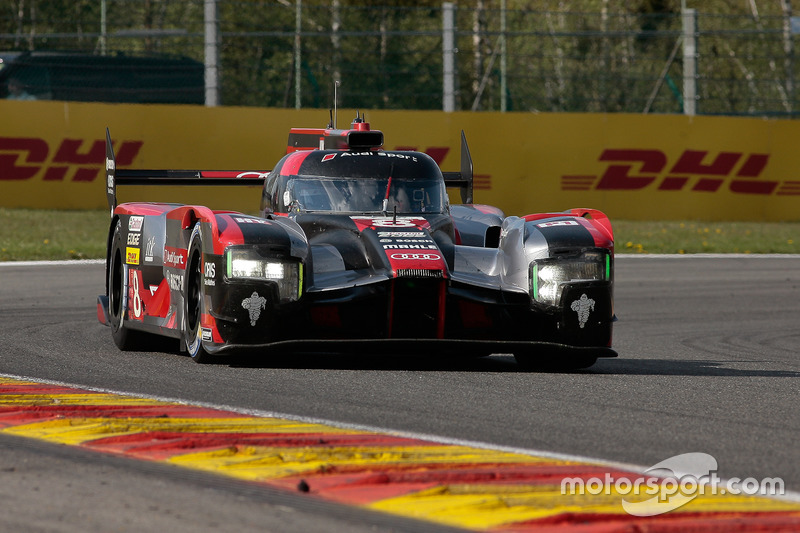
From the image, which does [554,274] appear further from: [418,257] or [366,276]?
[366,276]

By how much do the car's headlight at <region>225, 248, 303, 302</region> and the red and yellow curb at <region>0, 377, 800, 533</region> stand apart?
4.56 feet

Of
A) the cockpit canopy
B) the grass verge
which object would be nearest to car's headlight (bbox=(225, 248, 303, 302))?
the cockpit canopy

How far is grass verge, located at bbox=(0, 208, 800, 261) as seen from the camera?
16734 mm

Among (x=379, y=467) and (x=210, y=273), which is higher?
(x=210, y=273)

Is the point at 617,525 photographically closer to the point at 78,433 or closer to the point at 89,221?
the point at 78,433

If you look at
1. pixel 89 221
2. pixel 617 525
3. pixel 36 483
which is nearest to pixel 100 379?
pixel 36 483

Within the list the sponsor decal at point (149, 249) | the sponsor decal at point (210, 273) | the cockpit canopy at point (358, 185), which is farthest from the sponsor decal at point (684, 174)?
the sponsor decal at point (210, 273)

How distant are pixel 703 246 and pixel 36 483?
15.7m

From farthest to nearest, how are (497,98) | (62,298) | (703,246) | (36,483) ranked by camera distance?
(497,98) → (703,246) → (62,298) → (36,483)

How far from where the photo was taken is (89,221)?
19.4m

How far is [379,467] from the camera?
15.0 feet

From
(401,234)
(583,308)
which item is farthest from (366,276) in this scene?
(583,308)

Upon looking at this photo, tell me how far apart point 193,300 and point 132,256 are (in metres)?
1.28

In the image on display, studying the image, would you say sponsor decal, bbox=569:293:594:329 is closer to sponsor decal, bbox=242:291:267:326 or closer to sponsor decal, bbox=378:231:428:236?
sponsor decal, bbox=378:231:428:236
